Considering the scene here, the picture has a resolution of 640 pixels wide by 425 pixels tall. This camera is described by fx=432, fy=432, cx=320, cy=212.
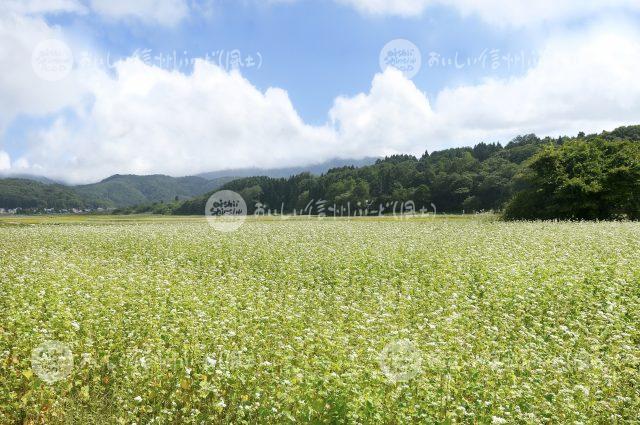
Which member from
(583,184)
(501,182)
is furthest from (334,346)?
(501,182)

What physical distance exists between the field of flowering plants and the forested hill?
37413mm

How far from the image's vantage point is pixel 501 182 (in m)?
105

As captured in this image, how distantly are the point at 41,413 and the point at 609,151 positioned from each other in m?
62.3

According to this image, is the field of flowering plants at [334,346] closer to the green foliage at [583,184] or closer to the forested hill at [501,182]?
the green foliage at [583,184]

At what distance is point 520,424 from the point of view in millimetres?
5699

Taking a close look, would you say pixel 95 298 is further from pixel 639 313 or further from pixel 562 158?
pixel 562 158

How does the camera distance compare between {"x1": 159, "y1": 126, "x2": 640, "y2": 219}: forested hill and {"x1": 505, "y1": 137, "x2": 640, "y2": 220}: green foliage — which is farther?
{"x1": 159, "y1": 126, "x2": 640, "y2": 219}: forested hill

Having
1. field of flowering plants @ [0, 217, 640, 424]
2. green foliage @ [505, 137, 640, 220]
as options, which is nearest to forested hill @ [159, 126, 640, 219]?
green foliage @ [505, 137, 640, 220]

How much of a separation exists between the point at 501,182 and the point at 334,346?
107m

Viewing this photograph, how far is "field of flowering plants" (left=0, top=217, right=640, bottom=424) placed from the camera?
6.08 m

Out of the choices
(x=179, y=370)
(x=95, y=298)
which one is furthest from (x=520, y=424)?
(x=95, y=298)

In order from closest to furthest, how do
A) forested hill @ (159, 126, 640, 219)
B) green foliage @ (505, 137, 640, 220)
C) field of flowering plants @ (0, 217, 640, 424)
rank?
field of flowering plants @ (0, 217, 640, 424) → green foliage @ (505, 137, 640, 220) → forested hill @ (159, 126, 640, 219)

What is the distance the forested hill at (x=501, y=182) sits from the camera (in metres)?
48.2

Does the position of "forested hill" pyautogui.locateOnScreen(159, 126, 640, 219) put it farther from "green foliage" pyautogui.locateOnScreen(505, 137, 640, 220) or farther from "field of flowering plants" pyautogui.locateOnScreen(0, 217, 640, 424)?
"field of flowering plants" pyautogui.locateOnScreen(0, 217, 640, 424)
